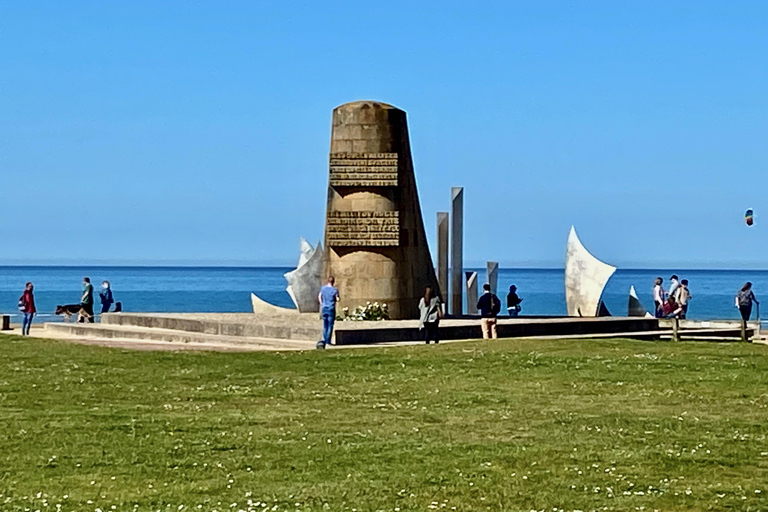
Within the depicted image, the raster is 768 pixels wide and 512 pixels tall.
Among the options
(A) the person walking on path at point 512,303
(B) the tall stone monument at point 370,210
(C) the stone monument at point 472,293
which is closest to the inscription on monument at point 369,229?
(B) the tall stone monument at point 370,210

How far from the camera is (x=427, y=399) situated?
55.7 ft

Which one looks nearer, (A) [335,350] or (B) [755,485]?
(B) [755,485]

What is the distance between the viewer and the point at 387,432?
13953 millimetres

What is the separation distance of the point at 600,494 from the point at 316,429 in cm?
438

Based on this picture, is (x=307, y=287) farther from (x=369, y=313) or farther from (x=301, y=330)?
(x=301, y=330)

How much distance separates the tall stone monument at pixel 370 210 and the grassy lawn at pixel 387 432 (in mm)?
8474

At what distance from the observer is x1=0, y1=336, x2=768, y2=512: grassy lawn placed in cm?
1063

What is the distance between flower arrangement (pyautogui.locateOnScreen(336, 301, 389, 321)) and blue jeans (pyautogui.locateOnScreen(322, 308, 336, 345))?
4.62 m

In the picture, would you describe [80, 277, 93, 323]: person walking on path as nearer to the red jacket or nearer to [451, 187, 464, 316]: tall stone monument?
the red jacket

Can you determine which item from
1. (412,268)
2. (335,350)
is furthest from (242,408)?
(412,268)

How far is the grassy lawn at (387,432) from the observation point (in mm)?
10633

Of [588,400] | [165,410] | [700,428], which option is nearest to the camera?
[700,428]

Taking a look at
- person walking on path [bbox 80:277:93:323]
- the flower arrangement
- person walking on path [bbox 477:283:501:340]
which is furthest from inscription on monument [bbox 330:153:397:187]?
person walking on path [bbox 80:277:93:323]

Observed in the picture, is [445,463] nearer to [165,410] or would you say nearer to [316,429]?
[316,429]
